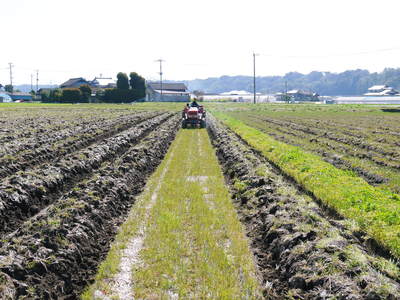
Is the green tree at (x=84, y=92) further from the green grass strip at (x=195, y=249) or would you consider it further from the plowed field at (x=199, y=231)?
the green grass strip at (x=195, y=249)

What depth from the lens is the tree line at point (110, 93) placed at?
93.8 m

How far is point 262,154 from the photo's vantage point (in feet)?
62.7

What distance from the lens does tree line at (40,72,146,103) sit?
93.8 metres

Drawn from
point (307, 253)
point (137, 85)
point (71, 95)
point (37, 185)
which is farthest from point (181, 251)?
point (137, 85)

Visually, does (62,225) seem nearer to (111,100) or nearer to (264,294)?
(264,294)

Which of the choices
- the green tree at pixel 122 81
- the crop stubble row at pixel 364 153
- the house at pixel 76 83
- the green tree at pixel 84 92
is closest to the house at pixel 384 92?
the green tree at pixel 122 81

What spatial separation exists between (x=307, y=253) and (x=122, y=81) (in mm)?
95058

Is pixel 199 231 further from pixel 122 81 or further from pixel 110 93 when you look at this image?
pixel 122 81

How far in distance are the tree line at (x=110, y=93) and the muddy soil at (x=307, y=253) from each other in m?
88.9

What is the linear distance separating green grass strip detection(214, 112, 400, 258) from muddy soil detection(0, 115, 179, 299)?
543 centimetres

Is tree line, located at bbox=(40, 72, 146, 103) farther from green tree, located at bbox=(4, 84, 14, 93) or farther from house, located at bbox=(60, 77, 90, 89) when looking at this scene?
green tree, located at bbox=(4, 84, 14, 93)

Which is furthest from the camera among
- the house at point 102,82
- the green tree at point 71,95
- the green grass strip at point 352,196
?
the house at point 102,82

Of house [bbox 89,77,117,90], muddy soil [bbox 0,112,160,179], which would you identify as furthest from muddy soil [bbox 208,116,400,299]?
house [bbox 89,77,117,90]

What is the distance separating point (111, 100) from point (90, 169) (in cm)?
8457
